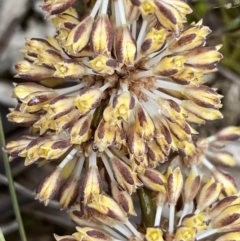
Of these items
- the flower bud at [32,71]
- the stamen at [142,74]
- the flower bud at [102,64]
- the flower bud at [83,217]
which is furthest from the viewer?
the flower bud at [83,217]

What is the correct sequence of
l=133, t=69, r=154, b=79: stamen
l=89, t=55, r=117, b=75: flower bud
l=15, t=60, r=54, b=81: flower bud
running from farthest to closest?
1. l=15, t=60, r=54, b=81: flower bud
2. l=133, t=69, r=154, b=79: stamen
3. l=89, t=55, r=117, b=75: flower bud

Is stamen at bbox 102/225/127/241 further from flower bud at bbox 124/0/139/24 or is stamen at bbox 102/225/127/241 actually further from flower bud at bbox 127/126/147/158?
flower bud at bbox 124/0/139/24

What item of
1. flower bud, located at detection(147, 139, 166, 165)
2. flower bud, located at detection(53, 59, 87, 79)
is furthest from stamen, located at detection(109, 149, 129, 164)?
flower bud, located at detection(53, 59, 87, 79)

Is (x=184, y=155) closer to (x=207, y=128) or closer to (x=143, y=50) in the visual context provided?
(x=143, y=50)

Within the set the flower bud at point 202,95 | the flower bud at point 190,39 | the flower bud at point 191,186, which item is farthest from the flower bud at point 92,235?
the flower bud at point 190,39

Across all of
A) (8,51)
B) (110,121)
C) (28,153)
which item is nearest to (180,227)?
(110,121)

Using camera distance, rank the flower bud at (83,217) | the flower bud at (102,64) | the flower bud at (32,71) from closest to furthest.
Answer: the flower bud at (102,64), the flower bud at (32,71), the flower bud at (83,217)

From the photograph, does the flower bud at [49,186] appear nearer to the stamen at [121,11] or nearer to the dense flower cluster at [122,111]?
the dense flower cluster at [122,111]
